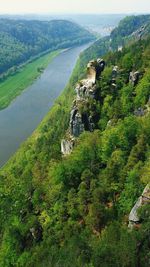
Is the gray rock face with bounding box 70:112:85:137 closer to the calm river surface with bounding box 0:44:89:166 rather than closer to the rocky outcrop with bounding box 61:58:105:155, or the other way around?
the rocky outcrop with bounding box 61:58:105:155

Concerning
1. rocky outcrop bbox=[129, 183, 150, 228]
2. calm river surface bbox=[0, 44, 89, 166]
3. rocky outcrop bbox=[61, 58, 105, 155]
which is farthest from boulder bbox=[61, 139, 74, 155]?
rocky outcrop bbox=[129, 183, 150, 228]

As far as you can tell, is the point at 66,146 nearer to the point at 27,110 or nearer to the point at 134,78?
the point at 134,78

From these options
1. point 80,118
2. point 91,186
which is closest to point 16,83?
point 80,118

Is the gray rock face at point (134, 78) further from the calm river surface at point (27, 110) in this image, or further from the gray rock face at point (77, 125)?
the calm river surface at point (27, 110)

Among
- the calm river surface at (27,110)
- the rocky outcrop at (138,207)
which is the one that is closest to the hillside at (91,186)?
the rocky outcrop at (138,207)

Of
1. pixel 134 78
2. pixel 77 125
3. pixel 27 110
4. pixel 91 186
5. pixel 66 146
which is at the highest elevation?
pixel 134 78

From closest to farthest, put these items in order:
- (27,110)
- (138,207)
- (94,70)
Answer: (138,207) < (94,70) < (27,110)
